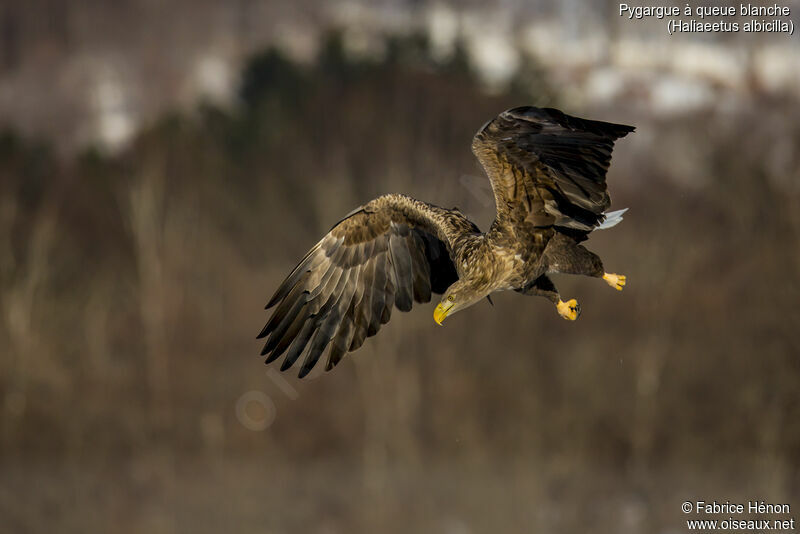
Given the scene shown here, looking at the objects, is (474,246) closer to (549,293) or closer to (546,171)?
(546,171)

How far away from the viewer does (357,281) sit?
8.30m

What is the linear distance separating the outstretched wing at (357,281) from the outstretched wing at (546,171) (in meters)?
1.07

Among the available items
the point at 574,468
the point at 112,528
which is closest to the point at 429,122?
the point at 574,468

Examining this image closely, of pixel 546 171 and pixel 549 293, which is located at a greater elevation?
pixel 546 171

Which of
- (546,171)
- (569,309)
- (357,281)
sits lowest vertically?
(569,309)

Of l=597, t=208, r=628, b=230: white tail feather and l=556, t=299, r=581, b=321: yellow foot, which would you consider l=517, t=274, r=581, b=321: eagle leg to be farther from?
l=597, t=208, r=628, b=230: white tail feather

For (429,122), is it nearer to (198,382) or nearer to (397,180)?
(397,180)

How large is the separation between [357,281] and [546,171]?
1.85 metres

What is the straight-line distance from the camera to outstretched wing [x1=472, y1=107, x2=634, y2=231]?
6910mm

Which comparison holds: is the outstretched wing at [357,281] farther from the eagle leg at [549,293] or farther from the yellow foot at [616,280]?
the yellow foot at [616,280]

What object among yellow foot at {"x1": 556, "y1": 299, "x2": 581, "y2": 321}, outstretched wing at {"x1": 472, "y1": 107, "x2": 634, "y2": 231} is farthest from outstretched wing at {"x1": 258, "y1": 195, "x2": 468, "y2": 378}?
outstretched wing at {"x1": 472, "y1": 107, "x2": 634, "y2": 231}

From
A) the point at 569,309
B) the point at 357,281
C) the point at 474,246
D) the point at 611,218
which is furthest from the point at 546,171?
the point at 357,281

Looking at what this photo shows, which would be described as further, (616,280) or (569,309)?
(616,280)

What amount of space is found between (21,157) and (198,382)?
335 inches
